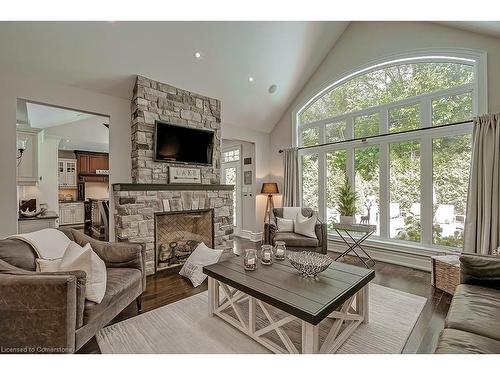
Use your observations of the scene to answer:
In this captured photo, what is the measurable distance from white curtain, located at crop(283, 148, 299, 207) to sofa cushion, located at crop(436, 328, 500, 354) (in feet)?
12.9

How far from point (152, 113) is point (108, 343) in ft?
9.76

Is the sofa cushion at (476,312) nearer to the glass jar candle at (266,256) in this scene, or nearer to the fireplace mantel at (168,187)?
the glass jar candle at (266,256)

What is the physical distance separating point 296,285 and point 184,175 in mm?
2816

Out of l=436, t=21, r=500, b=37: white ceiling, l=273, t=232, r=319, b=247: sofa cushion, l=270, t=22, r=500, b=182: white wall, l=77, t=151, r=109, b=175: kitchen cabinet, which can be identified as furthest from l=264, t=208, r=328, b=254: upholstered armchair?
l=77, t=151, r=109, b=175: kitchen cabinet

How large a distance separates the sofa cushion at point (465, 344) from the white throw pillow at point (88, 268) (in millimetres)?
2191

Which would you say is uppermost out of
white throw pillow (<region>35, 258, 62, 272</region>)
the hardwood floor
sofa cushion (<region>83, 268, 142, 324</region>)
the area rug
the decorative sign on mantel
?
the decorative sign on mantel

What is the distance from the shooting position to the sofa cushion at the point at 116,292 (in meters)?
1.67

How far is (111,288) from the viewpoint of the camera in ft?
6.23

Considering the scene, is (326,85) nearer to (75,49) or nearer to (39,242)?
(75,49)

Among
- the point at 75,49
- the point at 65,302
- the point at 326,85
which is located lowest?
the point at 65,302

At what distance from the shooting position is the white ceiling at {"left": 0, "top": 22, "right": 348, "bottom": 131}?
2717 mm

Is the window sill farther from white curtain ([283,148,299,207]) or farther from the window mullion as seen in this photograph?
white curtain ([283,148,299,207])

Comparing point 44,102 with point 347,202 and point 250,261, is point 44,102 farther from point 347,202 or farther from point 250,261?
point 347,202
